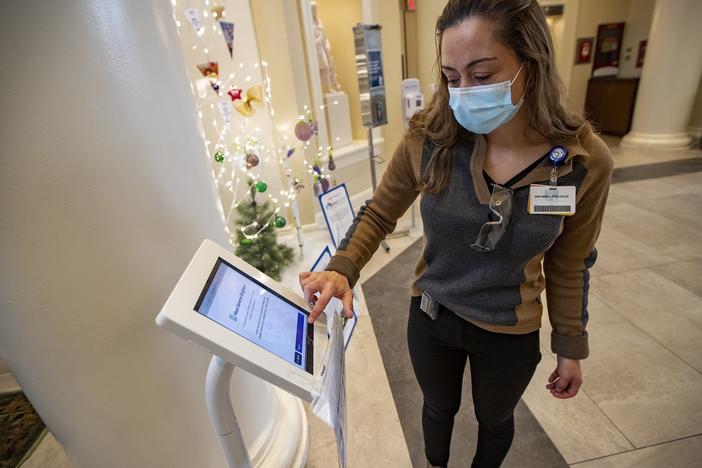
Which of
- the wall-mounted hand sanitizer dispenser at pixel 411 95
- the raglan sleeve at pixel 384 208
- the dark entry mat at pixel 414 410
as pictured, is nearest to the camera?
the raglan sleeve at pixel 384 208

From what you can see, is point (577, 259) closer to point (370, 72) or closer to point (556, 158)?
point (556, 158)

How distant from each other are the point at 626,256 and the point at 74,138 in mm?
3494

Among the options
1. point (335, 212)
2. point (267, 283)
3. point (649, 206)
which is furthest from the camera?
point (649, 206)

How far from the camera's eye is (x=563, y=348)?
0.98 meters

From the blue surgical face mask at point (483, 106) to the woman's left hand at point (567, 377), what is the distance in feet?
2.12

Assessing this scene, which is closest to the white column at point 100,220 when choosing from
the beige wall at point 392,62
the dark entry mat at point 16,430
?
the dark entry mat at point 16,430

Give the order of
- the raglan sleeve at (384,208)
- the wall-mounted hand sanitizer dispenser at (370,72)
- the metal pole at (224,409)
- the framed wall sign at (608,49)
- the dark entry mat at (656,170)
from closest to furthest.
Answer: the metal pole at (224,409)
the raglan sleeve at (384,208)
the wall-mounted hand sanitizer dispenser at (370,72)
the dark entry mat at (656,170)
the framed wall sign at (608,49)

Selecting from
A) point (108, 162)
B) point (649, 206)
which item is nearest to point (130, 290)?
point (108, 162)

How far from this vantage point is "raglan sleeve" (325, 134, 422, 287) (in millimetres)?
958

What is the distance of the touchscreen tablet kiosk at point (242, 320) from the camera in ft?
1.75

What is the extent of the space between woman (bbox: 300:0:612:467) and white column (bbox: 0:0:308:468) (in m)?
0.43

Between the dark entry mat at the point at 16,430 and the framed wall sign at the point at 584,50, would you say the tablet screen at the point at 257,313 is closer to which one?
the dark entry mat at the point at 16,430

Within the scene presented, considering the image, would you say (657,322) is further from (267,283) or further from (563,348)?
(267,283)

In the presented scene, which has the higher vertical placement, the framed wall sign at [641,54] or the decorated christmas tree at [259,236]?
the framed wall sign at [641,54]
